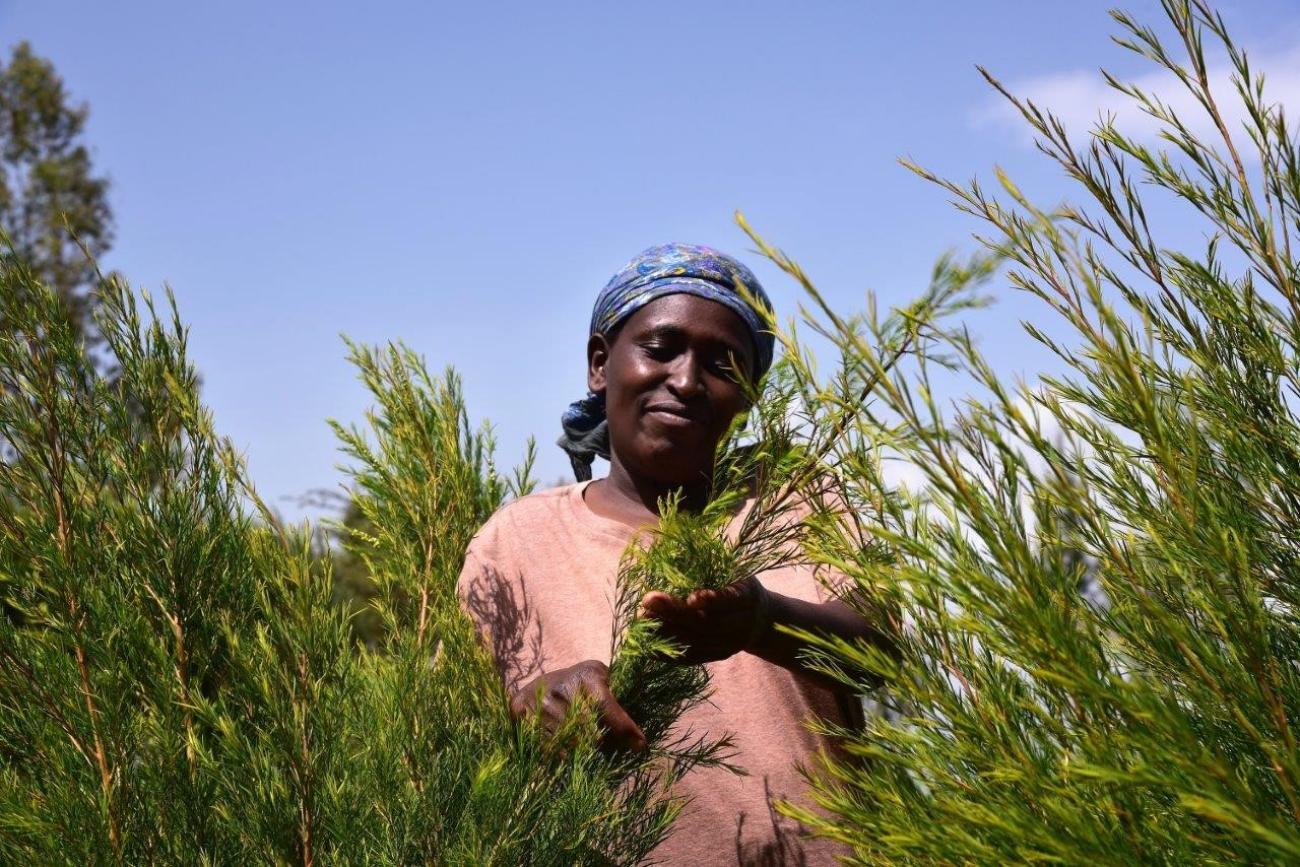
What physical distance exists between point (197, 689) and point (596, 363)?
4.34 ft

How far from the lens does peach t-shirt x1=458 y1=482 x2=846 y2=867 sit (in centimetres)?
217

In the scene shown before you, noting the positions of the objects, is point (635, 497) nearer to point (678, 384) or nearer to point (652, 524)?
point (652, 524)

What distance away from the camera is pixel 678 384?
235 centimetres

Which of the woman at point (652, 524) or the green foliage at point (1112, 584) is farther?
the woman at point (652, 524)

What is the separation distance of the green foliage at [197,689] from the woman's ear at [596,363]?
0.99 m

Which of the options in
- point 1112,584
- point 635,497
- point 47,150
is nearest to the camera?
point 1112,584

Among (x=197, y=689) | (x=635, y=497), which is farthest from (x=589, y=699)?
(x=635, y=497)

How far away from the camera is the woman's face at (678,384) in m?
2.36

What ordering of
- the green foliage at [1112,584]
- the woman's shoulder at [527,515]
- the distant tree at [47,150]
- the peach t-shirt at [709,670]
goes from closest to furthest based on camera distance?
the green foliage at [1112,584]
the peach t-shirt at [709,670]
the woman's shoulder at [527,515]
the distant tree at [47,150]

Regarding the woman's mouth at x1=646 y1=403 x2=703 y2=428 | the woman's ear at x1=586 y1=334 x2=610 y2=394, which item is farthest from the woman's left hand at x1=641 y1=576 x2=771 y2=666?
the woman's ear at x1=586 y1=334 x2=610 y2=394

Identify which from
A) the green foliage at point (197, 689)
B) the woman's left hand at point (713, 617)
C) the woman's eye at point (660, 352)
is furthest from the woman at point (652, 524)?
the green foliage at point (197, 689)

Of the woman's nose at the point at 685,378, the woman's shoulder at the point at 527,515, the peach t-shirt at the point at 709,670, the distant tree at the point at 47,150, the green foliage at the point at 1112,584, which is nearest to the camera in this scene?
the green foliage at the point at 1112,584

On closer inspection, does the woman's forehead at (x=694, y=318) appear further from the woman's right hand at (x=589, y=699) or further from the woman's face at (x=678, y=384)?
the woman's right hand at (x=589, y=699)

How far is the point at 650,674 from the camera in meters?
1.82
